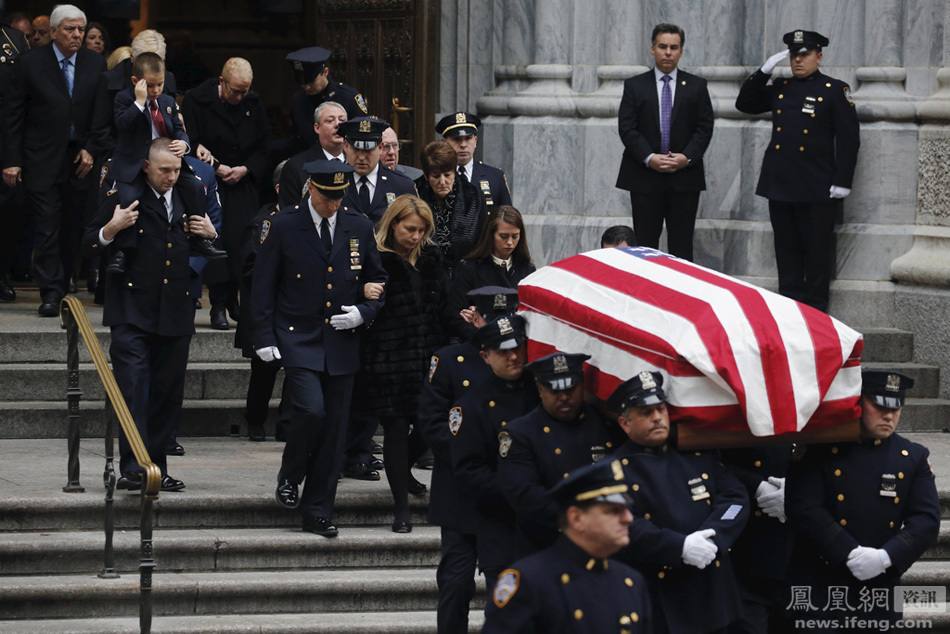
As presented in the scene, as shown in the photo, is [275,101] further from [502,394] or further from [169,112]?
[502,394]

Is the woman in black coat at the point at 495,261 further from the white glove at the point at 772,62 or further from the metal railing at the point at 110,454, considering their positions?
the white glove at the point at 772,62

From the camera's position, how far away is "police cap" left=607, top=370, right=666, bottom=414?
5.42 meters

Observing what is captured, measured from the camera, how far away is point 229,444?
359 inches

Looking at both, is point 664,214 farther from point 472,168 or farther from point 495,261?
point 495,261

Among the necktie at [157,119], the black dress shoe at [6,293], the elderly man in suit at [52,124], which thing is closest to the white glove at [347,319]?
the necktie at [157,119]

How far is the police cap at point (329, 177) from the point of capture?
747 centimetres

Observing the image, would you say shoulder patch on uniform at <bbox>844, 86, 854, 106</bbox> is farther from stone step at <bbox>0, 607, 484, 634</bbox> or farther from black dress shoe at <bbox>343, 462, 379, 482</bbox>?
stone step at <bbox>0, 607, 484, 634</bbox>

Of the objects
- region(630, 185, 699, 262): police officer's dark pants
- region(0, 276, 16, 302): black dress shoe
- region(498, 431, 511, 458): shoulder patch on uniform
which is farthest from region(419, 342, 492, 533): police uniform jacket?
region(0, 276, 16, 302): black dress shoe

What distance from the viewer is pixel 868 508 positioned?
5859 mm

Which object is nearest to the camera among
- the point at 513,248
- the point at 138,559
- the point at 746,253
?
the point at 138,559

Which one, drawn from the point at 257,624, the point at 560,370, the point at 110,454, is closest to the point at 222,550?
the point at 257,624

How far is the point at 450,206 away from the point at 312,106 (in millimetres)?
1665

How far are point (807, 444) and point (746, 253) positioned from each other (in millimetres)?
5173

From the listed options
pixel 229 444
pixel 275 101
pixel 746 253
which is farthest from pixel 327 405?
pixel 275 101
